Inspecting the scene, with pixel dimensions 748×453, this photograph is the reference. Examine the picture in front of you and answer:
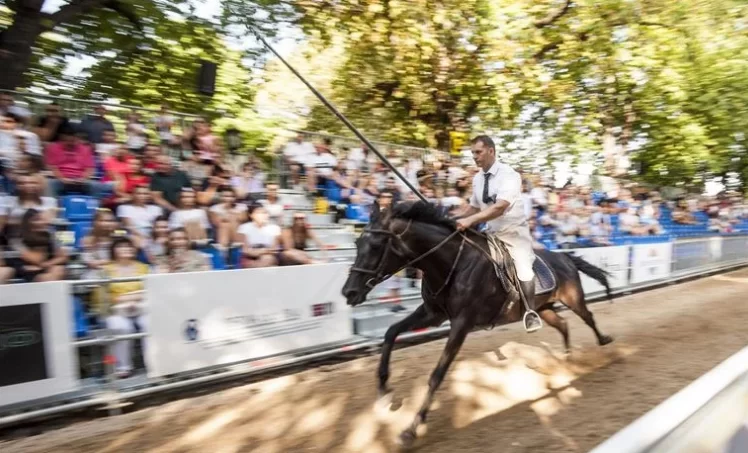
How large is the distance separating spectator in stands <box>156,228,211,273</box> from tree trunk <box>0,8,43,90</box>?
203 inches

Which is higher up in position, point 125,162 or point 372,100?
point 372,100

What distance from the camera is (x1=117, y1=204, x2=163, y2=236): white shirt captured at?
22.9 feet

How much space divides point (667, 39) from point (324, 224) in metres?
13.5

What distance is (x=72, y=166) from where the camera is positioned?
7348 mm

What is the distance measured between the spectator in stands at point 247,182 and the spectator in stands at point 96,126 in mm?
1902

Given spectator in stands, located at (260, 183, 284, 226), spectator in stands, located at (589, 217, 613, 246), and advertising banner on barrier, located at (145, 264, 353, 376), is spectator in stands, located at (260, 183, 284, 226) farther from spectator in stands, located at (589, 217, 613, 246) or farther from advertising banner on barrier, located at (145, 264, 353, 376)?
spectator in stands, located at (589, 217, 613, 246)

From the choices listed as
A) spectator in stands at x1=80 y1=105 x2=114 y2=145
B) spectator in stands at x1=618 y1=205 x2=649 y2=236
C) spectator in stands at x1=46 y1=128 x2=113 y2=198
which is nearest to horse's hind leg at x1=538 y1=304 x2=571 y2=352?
spectator in stands at x1=46 y1=128 x2=113 y2=198

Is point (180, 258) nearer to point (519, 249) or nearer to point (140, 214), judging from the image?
point (140, 214)

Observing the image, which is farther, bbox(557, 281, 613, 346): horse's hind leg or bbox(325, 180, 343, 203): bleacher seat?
bbox(325, 180, 343, 203): bleacher seat

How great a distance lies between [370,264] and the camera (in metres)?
5.07

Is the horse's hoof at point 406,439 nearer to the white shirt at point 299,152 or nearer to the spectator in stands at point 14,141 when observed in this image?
the spectator in stands at point 14,141

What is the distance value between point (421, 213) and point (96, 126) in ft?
17.0

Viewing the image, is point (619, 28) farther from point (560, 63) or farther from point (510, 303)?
point (510, 303)

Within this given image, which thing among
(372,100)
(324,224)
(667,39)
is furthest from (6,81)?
(667,39)
